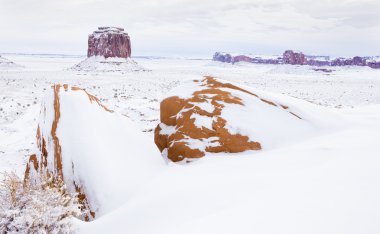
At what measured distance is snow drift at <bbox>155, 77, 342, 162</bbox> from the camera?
6348mm

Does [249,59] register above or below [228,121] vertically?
above

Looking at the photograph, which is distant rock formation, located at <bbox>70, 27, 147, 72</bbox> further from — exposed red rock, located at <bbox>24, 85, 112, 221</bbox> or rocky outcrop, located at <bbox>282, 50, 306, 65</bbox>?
exposed red rock, located at <bbox>24, 85, 112, 221</bbox>

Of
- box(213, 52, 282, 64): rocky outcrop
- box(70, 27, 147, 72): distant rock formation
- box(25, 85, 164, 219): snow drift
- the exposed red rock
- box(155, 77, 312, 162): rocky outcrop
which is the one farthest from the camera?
box(213, 52, 282, 64): rocky outcrop

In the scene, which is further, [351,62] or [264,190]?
[351,62]

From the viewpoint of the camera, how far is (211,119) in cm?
692

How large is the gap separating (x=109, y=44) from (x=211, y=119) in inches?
4234

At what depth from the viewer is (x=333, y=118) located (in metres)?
7.24

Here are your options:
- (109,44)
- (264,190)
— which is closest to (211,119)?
(264,190)

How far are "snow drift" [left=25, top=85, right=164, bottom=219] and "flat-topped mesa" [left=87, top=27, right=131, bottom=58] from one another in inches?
4154

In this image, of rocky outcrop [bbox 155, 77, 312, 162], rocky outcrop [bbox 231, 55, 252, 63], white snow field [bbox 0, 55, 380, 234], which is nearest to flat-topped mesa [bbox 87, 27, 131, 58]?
rocky outcrop [bbox 231, 55, 252, 63]

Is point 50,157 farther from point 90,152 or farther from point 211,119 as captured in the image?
point 211,119

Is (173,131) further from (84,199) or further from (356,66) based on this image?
(356,66)

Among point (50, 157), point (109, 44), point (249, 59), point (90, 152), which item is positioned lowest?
point (50, 157)

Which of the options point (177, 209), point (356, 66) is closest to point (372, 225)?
point (177, 209)
